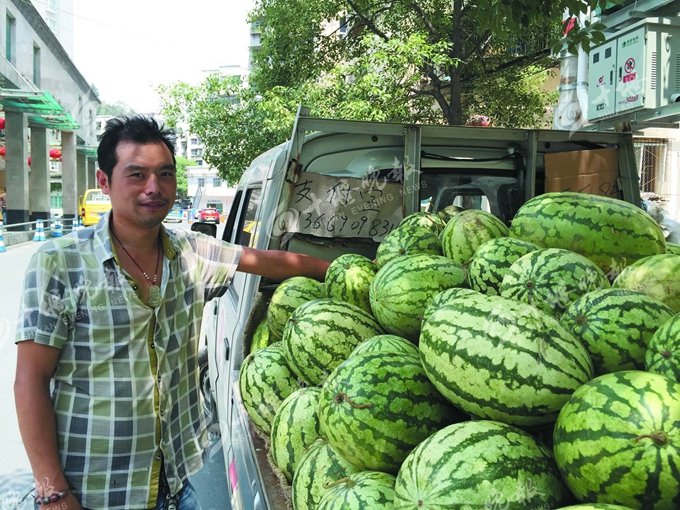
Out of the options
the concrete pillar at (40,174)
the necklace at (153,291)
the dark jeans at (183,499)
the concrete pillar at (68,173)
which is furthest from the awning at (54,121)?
the dark jeans at (183,499)

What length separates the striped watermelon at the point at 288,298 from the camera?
111 inches

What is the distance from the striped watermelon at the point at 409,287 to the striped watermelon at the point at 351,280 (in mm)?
266

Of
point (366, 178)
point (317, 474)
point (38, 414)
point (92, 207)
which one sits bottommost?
point (317, 474)

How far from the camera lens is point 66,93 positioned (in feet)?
106

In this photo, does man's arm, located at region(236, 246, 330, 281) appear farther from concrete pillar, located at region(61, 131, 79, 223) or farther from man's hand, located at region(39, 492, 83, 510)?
concrete pillar, located at region(61, 131, 79, 223)

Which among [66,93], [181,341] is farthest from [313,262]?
[66,93]

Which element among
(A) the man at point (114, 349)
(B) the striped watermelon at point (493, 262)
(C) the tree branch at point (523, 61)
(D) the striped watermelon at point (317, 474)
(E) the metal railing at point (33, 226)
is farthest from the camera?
(E) the metal railing at point (33, 226)

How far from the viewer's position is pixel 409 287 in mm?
2236

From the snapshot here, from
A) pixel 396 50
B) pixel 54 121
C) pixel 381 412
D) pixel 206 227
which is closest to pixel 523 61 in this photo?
pixel 396 50

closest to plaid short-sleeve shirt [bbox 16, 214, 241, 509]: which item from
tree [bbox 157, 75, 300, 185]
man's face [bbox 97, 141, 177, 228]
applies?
man's face [bbox 97, 141, 177, 228]

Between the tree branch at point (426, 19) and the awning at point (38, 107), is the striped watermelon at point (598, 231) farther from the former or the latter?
the awning at point (38, 107)

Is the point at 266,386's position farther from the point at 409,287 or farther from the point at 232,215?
the point at 232,215

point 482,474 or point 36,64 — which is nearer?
point 482,474

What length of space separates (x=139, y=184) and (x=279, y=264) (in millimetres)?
972
